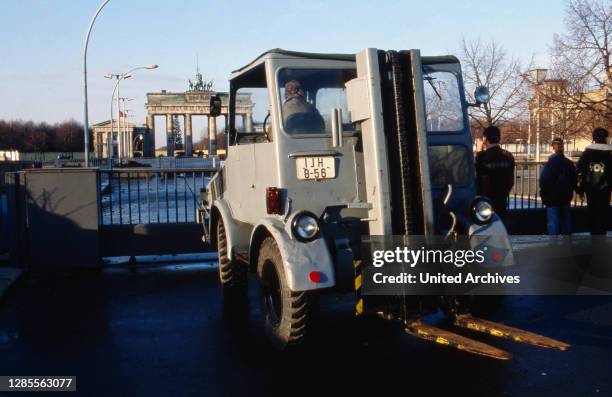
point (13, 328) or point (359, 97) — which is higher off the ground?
point (359, 97)

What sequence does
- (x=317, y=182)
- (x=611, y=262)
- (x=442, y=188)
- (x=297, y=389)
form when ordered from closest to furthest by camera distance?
1. (x=297, y=389)
2. (x=317, y=182)
3. (x=442, y=188)
4. (x=611, y=262)

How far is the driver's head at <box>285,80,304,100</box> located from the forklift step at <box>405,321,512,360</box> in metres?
2.20

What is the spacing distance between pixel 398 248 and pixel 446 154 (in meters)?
1.31

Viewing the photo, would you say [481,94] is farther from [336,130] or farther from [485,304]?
[485,304]

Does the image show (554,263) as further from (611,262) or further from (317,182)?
(317,182)

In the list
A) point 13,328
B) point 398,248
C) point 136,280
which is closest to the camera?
point 398,248

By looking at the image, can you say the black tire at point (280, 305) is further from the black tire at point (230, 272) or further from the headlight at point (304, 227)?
the black tire at point (230, 272)

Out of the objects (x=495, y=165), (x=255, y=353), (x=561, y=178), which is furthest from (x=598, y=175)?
(x=255, y=353)

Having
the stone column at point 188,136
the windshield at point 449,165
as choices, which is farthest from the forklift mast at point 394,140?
the stone column at point 188,136

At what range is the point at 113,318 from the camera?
700 centimetres

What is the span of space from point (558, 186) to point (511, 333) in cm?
569

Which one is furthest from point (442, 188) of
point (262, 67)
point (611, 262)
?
point (611, 262)

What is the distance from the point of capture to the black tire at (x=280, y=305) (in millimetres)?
5211

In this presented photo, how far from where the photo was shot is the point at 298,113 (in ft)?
18.6
